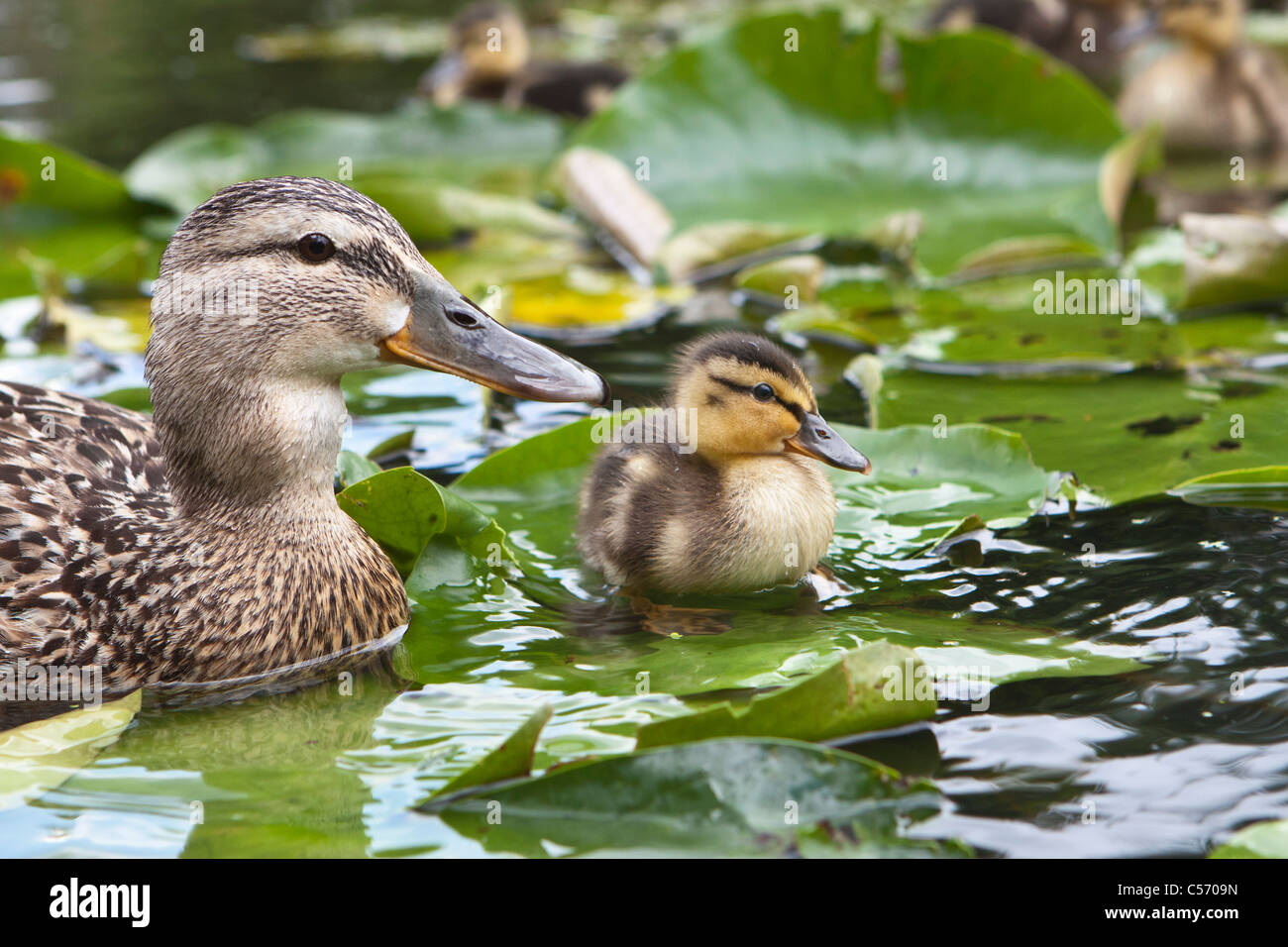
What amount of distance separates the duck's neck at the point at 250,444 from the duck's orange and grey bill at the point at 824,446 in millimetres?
1206

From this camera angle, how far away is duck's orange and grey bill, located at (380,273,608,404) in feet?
11.6

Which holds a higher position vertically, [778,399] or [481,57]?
[481,57]

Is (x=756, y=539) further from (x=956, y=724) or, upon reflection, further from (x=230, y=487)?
(x=230, y=487)

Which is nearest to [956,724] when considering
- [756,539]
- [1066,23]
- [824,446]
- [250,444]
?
[756,539]

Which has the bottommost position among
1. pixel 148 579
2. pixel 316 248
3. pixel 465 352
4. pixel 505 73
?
pixel 148 579

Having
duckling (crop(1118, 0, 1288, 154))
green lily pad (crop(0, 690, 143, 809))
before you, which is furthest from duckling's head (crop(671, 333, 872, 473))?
duckling (crop(1118, 0, 1288, 154))

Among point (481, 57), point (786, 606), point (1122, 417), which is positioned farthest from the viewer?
point (481, 57)

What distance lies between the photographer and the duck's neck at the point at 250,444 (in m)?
3.48

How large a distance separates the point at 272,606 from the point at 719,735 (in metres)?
1.19

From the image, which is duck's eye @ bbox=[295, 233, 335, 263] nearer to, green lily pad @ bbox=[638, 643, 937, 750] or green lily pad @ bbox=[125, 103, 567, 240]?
green lily pad @ bbox=[638, 643, 937, 750]

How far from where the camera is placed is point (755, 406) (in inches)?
158

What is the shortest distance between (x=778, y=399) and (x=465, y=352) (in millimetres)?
902

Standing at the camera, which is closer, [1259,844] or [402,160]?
[1259,844]
